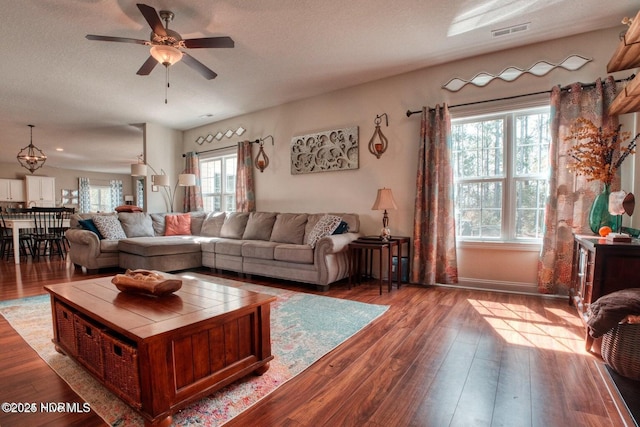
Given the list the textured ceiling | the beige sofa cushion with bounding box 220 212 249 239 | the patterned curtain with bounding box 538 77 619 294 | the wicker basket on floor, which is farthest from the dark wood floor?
the beige sofa cushion with bounding box 220 212 249 239

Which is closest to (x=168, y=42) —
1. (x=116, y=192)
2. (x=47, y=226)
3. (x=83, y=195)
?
(x=47, y=226)

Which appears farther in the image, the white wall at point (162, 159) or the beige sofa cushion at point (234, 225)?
the white wall at point (162, 159)

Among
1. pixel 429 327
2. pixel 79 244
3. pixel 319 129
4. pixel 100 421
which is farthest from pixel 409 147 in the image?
pixel 79 244

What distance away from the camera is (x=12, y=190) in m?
10.0

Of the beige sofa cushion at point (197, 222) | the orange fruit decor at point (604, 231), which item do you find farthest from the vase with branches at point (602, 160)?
the beige sofa cushion at point (197, 222)

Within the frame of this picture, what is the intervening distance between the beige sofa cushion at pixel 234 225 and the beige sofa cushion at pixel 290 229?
2.42 ft

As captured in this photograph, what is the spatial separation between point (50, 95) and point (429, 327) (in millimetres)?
5977

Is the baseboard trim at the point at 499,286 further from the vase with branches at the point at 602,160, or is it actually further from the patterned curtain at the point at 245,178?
the patterned curtain at the point at 245,178

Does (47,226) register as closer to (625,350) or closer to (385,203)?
(385,203)

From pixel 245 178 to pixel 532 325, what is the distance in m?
4.64

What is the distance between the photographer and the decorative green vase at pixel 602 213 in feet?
8.89

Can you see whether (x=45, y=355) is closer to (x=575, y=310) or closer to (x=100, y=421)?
(x=100, y=421)

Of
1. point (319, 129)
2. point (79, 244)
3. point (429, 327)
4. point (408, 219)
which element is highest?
point (319, 129)

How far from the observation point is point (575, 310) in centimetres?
290
